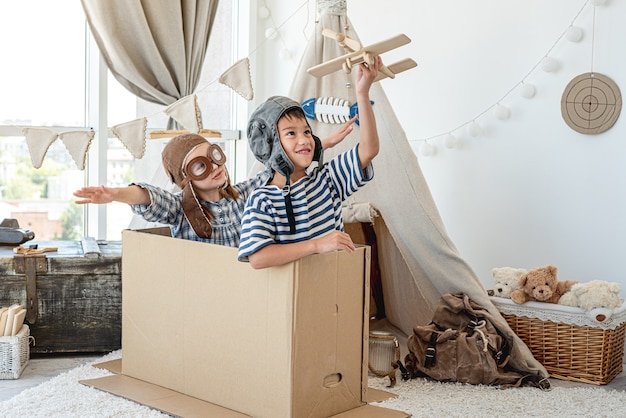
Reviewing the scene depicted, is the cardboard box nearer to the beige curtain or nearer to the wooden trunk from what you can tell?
the wooden trunk

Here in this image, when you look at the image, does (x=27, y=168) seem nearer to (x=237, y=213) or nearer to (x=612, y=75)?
(x=237, y=213)

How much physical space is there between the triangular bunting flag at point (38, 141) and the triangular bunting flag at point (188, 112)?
476 millimetres

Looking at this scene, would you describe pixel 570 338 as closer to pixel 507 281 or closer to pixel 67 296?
pixel 507 281

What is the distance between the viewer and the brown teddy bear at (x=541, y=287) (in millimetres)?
2730

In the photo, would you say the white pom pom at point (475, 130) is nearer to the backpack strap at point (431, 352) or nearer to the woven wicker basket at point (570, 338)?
the woven wicker basket at point (570, 338)

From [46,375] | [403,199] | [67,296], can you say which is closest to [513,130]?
[403,199]

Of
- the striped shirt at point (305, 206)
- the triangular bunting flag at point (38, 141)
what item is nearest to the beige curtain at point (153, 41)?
the triangular bunting flag at point (38, 141)

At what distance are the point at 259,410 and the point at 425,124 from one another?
1.93 m

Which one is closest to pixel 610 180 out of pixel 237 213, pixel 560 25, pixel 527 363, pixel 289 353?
pixel 560 25

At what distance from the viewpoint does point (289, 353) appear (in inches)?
74.0

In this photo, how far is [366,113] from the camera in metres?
1.98

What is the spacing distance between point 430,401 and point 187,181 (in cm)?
105

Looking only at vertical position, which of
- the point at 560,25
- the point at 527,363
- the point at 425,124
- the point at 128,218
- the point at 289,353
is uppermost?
the point at 560,25

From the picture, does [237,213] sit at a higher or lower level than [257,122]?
lower
